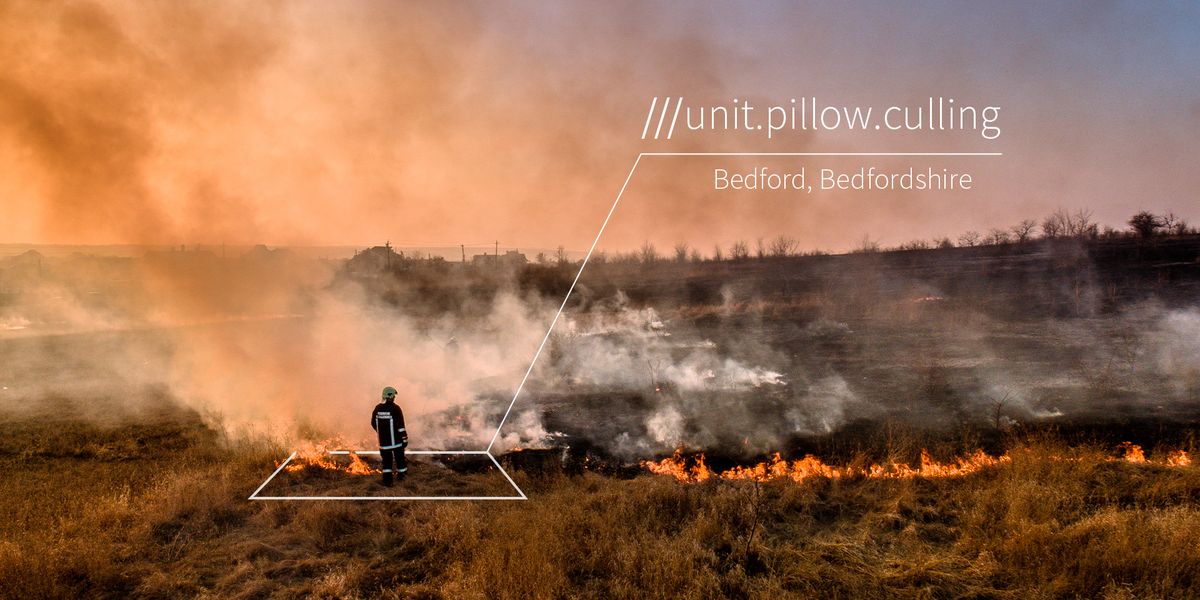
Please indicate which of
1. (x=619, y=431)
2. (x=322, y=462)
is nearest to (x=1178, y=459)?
(x=619, y=431)

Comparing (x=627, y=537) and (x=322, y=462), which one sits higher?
(x=322, y=462)

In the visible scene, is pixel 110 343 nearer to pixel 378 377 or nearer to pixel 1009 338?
pixel 378 377

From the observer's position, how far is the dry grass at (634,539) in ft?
21.0

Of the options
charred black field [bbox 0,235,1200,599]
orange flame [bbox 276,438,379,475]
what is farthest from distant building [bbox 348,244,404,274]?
orange flame [bbox 276,438,379,475]

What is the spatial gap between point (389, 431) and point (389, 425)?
0.44 ft

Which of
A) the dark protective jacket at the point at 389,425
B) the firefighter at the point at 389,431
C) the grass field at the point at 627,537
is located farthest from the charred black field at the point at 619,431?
the dark protective jacket at the point at 389,425

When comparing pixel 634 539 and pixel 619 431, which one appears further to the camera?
pixel 619 431

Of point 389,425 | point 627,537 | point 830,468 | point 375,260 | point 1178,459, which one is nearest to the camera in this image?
point 389,425

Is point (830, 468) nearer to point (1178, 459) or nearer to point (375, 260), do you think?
point (1178, 459)

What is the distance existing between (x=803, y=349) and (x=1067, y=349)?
27.5 feet

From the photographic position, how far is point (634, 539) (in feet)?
23.7

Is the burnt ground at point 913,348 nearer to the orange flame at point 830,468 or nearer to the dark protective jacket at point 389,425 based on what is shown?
the orange flame at point 830,468

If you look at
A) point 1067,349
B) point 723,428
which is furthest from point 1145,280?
point 723,428

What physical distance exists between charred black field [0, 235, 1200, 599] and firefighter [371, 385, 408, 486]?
106 centimetres
